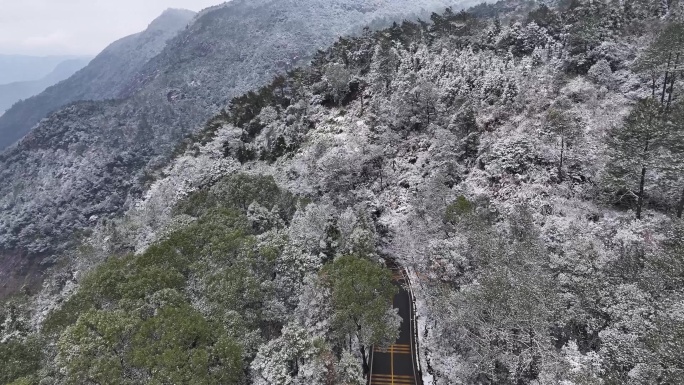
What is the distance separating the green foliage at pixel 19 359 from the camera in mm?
32719

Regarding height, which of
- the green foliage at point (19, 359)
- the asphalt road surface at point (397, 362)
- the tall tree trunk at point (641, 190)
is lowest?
the asphalt road surface at point (397, 362)

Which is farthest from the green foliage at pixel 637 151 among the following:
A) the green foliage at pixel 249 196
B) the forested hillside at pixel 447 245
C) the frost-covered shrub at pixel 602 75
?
the green foliage at pixel 249 196

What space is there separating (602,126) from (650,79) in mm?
13829

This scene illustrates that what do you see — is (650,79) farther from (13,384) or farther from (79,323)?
(13,384)

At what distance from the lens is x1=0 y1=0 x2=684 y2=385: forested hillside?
29844mm

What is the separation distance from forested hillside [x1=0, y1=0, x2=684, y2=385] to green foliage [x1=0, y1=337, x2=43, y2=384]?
14 cm

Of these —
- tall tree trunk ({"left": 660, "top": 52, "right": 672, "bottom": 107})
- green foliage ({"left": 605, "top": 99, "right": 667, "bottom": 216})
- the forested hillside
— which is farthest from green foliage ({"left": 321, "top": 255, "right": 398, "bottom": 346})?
tall tree trunk ({"left": 660, "top": 52, "right": 672, "bottom": 107})

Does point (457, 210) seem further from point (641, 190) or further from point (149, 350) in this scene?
point (149, 350)

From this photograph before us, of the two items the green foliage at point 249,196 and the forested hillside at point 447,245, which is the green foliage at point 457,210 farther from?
the green foliage at point 249,196

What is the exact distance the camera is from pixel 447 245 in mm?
42719

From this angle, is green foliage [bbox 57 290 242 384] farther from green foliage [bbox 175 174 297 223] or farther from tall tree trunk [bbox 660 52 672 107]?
A: tall tree trunk [bbox 660 52 672 107]

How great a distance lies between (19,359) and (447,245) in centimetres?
3826

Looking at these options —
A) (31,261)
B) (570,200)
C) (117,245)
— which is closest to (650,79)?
(570,200)

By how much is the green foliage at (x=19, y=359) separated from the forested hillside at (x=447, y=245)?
141mm
